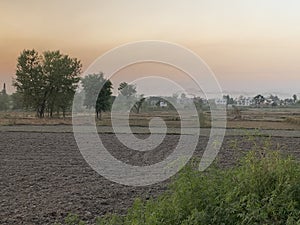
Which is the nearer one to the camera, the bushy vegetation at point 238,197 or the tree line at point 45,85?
the bushy vegetation at point 238,197

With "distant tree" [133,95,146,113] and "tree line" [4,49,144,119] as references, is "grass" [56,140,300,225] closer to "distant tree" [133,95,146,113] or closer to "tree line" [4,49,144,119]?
"distant tree" [133,95,146,113]

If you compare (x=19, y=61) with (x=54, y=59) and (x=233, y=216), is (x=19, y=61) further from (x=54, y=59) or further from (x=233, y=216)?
(x=233, y=216)

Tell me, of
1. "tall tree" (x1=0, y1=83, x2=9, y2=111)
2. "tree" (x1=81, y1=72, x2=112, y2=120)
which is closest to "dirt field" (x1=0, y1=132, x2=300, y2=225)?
"tree" (x1=81, y1=72, x2=112, y2=120)

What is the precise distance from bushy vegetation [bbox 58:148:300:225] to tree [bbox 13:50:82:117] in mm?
53769

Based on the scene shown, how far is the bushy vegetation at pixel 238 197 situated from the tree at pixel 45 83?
53.8 metres

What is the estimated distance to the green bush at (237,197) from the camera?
3.89 meters

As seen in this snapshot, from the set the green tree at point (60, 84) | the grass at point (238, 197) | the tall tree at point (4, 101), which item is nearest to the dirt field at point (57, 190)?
the grass at point (238, 197)

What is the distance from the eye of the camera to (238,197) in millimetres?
4117

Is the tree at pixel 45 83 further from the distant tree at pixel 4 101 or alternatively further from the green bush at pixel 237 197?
the green bush at pixel 237 197

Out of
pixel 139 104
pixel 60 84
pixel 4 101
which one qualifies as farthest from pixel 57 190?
pixel 4 101

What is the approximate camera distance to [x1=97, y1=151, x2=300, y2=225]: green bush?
3891 millimetres

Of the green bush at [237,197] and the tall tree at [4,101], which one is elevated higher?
the tall tree at [4,101]

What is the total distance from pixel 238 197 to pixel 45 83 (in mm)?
55930

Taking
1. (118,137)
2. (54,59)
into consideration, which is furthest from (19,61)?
(118,137)
